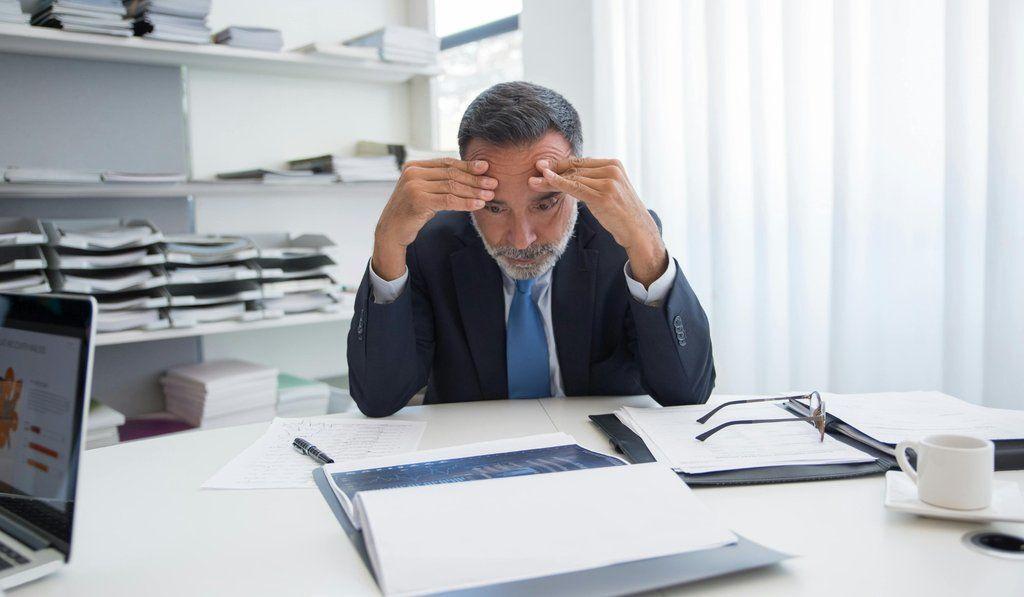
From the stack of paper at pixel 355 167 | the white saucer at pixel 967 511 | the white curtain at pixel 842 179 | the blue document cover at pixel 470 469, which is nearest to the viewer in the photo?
the white saucer at pixel 967 511

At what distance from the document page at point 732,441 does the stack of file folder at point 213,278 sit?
151 cm

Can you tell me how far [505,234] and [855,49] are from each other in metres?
1.08

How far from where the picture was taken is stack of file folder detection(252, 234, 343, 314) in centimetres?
248

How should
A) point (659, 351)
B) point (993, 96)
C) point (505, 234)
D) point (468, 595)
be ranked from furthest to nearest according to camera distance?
point (993, 96), point (505, 234), point (659, 351), point (468, 595)

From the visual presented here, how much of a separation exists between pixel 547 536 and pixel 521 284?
930 mm

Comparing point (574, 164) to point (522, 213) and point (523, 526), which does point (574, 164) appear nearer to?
point (522, 213)

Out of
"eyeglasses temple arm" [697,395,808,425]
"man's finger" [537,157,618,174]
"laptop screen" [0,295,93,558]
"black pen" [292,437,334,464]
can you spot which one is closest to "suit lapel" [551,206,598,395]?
"man's finger" [537,157,618,174]

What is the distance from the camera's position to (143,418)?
2.53 meters

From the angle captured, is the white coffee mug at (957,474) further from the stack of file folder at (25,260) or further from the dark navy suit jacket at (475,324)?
the stack of file folder at (25,260)

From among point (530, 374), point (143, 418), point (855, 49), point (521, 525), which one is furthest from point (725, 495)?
point (143, 418)

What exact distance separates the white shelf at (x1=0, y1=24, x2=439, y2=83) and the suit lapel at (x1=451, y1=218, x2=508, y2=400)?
4.14 ft

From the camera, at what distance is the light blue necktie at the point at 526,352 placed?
5.35ft

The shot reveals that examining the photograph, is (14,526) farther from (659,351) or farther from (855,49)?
(855,49)

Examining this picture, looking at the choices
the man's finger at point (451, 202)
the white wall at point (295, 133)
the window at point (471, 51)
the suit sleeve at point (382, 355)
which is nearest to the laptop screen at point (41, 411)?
the suit sleeve at point (382, 355)
